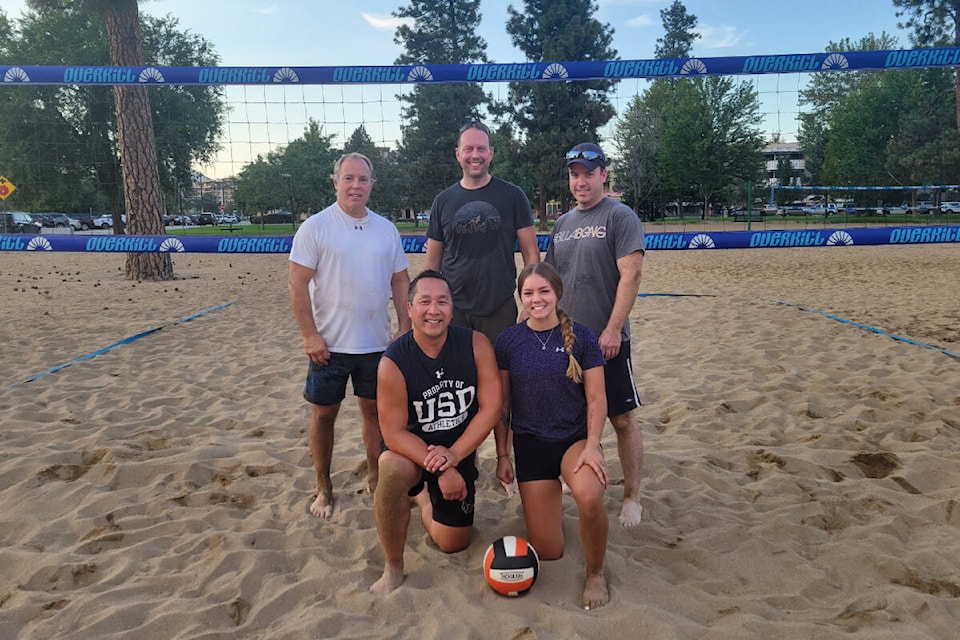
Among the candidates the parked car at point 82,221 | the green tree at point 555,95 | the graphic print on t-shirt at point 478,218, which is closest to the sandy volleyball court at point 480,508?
the graphic print on t-shirt at point 478,218

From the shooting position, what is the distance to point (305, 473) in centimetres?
310

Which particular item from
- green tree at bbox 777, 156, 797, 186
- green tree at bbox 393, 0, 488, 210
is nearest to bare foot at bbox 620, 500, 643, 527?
green tree at bbox 393, 0, 488, 210

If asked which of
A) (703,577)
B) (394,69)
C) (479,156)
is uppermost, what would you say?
(394,69)

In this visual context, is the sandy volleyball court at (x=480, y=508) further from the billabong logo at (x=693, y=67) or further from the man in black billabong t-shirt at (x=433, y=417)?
the billabong logo at (x=693, y=67)

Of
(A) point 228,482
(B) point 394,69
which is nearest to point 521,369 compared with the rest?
(A) point 228,482

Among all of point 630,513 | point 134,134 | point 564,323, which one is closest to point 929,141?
point 134,134

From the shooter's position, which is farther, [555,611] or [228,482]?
[228,482]

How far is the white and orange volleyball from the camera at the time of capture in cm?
205

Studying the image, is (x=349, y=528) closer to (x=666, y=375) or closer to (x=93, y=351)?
(x=666, y=375)

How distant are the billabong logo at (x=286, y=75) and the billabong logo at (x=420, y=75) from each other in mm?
1063

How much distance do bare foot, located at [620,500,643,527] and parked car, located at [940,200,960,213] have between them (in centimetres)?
2823

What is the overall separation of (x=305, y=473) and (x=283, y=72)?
4122 mm

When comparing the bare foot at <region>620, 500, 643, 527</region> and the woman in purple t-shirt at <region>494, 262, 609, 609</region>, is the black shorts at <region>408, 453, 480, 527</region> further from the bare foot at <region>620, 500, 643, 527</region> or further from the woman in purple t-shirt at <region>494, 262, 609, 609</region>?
the bare foot at <region>620, 500, 643, 527</region>

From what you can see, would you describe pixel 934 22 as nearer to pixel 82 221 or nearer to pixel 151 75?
pixel 151 75
